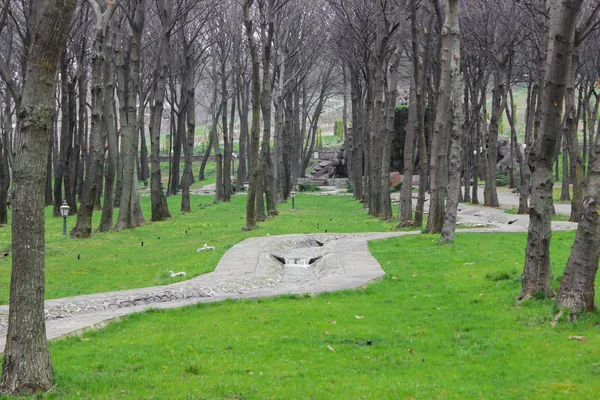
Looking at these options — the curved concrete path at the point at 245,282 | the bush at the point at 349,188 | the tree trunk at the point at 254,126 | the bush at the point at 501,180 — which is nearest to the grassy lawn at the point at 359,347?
the curved concrete path at the point at 245,282

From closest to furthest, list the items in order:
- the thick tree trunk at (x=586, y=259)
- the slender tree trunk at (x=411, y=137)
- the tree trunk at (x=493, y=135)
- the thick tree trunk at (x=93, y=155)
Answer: the thick tree trunk at (x=586, y=259) → the thick tree trunk at (x=93, y=155) → the slender tree trunk at (x=411, y=137) → the tree trunk at (x=493, y=135)

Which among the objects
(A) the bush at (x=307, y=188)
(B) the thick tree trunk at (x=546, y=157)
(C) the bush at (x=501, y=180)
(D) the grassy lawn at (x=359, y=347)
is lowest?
(A) the bush at (x=307, y=188)

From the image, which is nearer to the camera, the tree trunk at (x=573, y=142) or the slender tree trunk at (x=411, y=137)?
the tree trunk at (x=573, y=142)

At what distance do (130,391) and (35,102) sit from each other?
8.93 ft

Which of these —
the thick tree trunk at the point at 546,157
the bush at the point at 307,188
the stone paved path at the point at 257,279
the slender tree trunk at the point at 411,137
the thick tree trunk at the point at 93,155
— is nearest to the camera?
the thick tree trunk at the point at 546,157

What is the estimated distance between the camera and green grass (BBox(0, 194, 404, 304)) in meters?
→ 13.9

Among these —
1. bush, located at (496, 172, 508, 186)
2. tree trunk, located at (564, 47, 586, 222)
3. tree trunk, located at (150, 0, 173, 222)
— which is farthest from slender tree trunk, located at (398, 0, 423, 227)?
bush, located at (496, 172, 508, 186)

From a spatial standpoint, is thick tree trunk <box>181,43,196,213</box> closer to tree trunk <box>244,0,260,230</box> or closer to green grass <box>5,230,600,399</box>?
tree trunk <box>244,0,260,230</box>

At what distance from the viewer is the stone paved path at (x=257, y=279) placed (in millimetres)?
10266

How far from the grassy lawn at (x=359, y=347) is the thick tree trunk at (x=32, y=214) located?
38cm

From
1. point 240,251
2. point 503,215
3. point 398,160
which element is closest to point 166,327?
point 240,251

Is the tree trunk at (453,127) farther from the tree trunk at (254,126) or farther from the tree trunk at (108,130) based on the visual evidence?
the tree trunk at (108,130)

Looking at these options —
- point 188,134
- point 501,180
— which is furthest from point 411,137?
point 501,180

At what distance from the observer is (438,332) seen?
8.80 meters
